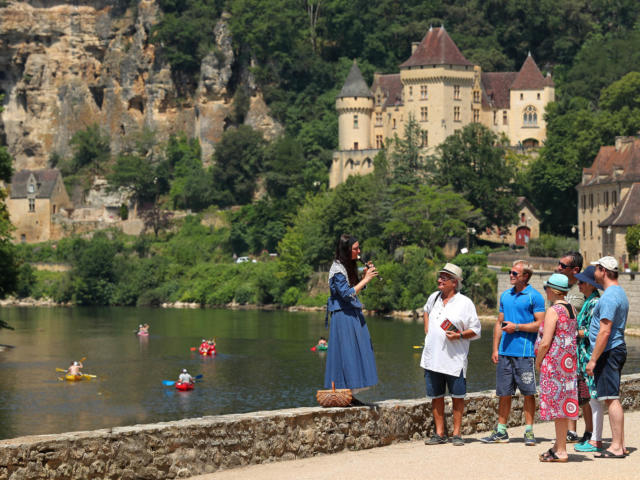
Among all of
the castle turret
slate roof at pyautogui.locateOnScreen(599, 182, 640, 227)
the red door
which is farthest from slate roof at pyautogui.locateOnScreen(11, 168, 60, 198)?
slate roof at pyautogui.locateOnScreen(599, 182, 640, 227)

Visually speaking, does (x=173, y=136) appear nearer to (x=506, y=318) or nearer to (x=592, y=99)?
(x=592, y=99)

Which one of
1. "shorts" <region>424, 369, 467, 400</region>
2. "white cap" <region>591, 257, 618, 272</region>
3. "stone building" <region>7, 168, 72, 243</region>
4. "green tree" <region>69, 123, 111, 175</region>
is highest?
"green tree" <region>69, 123, 111, 175</region>

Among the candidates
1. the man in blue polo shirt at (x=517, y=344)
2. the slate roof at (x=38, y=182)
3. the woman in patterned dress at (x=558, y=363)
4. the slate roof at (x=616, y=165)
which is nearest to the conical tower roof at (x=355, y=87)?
the slate roof at (x=616, y=165)

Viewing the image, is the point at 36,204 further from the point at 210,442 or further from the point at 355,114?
the point at 210,442

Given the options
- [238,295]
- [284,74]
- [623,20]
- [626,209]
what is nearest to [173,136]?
[284,74]

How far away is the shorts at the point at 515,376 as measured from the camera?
14766mm

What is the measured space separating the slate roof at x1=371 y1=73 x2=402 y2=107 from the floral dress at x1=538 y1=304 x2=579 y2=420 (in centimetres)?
8330

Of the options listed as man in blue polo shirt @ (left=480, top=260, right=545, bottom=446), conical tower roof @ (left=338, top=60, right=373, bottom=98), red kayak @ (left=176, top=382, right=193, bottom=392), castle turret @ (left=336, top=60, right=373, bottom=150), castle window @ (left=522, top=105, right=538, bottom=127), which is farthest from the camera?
conical tower roof @ (left=338, top=60, right=373, bottom=98)

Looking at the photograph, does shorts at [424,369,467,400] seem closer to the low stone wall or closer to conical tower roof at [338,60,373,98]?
the low stone wall

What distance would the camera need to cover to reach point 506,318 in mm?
14734

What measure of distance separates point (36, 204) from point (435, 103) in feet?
120

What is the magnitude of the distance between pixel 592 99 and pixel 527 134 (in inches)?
271

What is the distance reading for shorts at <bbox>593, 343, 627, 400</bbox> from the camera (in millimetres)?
13852

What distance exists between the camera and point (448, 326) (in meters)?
14.4
